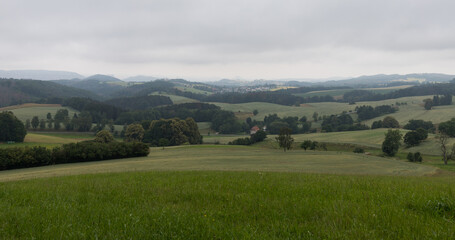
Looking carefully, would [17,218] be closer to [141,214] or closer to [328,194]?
[141,214]

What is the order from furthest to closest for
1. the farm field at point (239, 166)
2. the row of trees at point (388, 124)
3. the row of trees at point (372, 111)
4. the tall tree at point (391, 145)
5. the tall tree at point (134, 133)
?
1. the row of trees at point (372, 111)
2. the row of trees at point (388, 124)
3. the tall tree at point (134, 133)
4. the tall tree at point (391, 145)
5. the farm field at point (239, 166)

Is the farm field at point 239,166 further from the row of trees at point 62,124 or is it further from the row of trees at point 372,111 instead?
the row of trees at point 372,111

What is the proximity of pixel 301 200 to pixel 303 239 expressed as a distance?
2.42 m

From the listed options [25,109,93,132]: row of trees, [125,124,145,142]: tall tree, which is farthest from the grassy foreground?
[25,109,93,132]: row of trees

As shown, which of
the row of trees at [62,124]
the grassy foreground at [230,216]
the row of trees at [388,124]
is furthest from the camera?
the row of trees at [62,124]

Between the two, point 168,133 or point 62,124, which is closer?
point 168,133

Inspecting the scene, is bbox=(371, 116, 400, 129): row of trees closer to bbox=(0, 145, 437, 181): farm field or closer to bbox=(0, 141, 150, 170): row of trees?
bbox=(0, 145, 437, 181): farm field


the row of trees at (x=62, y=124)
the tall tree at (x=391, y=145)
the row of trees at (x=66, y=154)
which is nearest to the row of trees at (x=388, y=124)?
the tall tree at (x=391, y=145)

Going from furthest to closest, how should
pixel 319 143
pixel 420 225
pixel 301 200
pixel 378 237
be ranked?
pixel 319 143 → pixel 301 200 → pixel 420 225 → pixel 378 237

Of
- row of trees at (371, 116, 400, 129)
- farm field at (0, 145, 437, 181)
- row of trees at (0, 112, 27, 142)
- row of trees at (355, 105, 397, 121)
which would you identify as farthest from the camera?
row of trees at (355, 105, 397, 121)

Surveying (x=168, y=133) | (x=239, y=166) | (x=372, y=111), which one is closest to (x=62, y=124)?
(x=168, y=133)

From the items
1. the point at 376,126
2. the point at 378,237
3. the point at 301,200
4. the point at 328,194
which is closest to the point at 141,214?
the point at 301,200

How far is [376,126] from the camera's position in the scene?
480 ft

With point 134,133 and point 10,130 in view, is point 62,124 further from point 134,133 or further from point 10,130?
point 134,133
